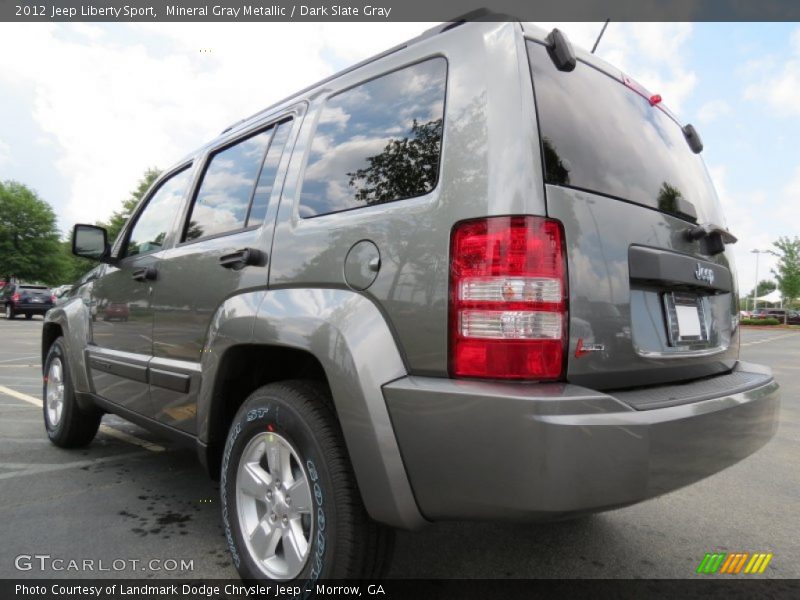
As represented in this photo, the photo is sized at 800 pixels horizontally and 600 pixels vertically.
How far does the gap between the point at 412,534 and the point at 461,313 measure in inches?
59.9

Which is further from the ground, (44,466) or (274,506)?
(274,506)

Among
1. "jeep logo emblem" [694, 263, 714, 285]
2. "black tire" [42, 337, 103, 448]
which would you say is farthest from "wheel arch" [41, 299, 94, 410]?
"jeep logo emblem" [694, 263, 714, 285]

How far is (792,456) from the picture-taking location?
4426 mm

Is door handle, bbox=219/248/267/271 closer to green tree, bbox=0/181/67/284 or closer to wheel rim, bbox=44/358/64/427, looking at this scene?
wheel rim, bbox=44/358/64/427

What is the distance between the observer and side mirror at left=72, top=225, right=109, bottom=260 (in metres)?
3.62

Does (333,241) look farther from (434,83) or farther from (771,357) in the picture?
(771,357)

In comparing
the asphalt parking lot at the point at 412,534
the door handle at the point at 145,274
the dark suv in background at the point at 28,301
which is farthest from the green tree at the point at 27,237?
the door handle at the point at 145,274

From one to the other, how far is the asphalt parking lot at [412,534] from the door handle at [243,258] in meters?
1.24

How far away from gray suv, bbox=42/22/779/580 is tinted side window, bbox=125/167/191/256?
2.56 ft

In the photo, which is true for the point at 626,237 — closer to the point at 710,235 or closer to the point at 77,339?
the point at 710,235

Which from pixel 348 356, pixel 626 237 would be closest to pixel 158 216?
pixel 348 356

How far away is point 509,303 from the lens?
163 cm

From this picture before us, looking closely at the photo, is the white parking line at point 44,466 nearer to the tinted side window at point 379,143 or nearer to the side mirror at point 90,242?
the side mirror at point 90,242

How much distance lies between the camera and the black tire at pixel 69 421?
13.1 feet
